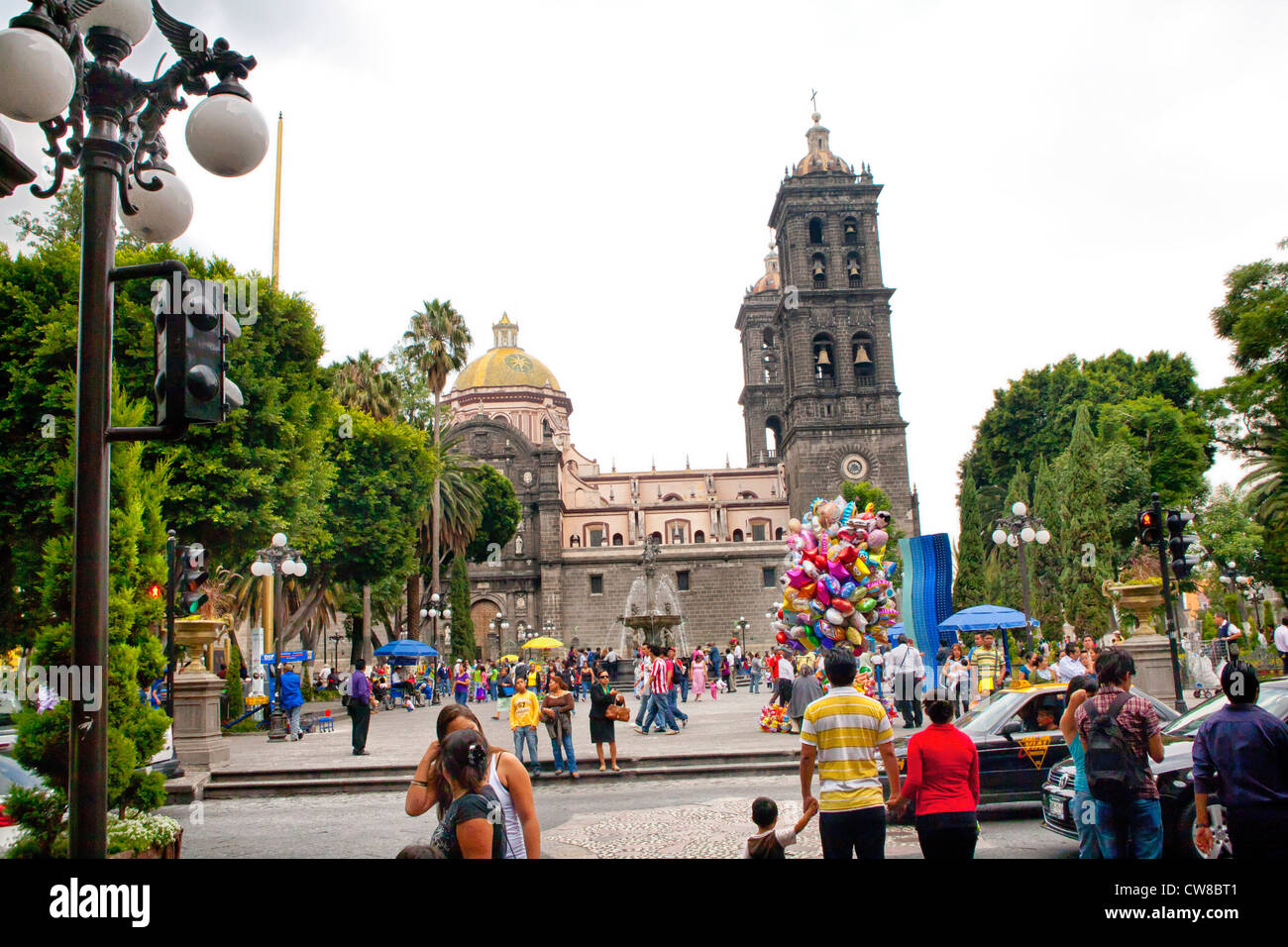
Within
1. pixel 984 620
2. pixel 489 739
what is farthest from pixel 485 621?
pixel 984 620

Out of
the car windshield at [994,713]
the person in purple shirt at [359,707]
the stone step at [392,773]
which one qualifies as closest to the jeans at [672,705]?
the stone step at [392,773]

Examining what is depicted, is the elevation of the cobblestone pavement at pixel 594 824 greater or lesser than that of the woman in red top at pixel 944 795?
lesser

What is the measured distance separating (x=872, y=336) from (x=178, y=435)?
176ft

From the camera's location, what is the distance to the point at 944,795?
5082mm

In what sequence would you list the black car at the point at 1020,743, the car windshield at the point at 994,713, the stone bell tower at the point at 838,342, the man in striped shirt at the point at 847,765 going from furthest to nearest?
the stone bell tower at the point at 838,342 → the car windshield at the point at 994,713 → the black car at the point at 1020,743 → the man in striped shirt at the point at 847,765

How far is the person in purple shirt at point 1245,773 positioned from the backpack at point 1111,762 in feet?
1.43

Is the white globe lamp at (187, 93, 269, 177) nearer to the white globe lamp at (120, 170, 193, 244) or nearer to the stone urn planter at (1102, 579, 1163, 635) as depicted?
the white globe lamp at (120, 170, 193, 244)

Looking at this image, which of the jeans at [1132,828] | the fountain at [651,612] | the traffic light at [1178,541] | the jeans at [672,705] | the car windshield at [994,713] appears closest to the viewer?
the jeans at [1132,828]

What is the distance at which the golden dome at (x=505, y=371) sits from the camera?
73000mm

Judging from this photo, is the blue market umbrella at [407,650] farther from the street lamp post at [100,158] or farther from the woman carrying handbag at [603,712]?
the street lamp post at [100,158]

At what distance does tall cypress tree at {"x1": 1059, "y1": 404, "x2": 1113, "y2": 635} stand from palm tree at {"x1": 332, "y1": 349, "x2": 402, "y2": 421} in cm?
2408

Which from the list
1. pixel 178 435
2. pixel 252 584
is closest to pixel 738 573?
pixel 252 584

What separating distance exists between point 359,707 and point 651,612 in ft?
72.4
